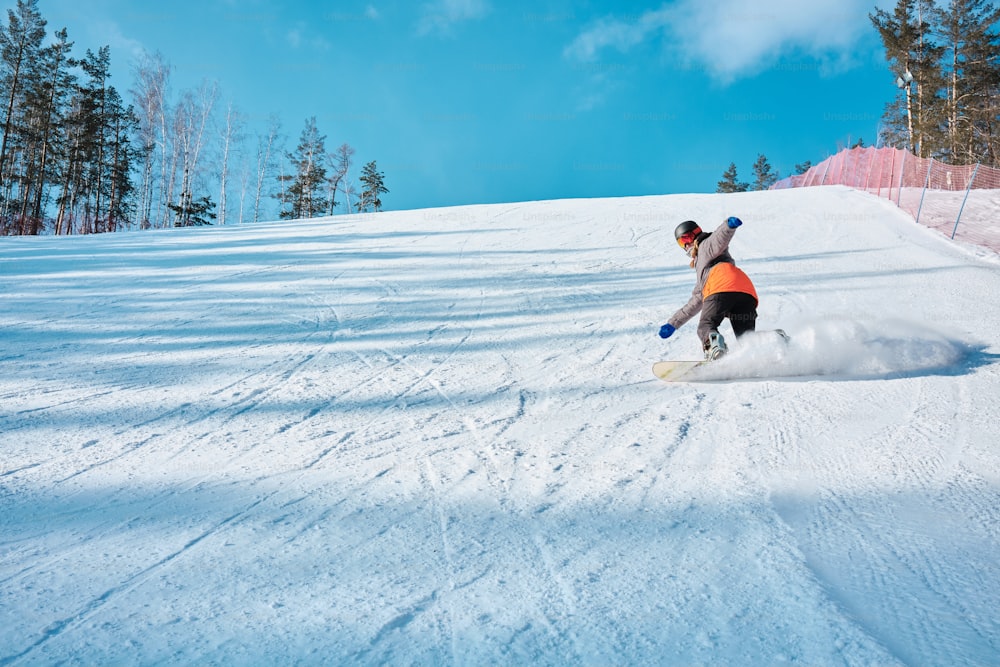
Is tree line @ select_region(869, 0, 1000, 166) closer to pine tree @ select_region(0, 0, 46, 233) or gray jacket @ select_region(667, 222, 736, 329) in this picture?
gray jacket @ select_region(667, 222, 736, 329)

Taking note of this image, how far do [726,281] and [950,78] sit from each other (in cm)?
3807

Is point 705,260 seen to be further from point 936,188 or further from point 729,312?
point 936,188

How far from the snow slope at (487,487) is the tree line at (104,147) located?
29.4 metres

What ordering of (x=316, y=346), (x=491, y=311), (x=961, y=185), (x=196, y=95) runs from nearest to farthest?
(x=316, y=346)
(x=491, y=311)
(x=961, y=185)
(x=196, y=95)

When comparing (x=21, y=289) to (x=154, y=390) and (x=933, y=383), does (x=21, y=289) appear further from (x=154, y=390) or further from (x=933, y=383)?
(x=933, y=383)

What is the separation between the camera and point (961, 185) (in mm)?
15141

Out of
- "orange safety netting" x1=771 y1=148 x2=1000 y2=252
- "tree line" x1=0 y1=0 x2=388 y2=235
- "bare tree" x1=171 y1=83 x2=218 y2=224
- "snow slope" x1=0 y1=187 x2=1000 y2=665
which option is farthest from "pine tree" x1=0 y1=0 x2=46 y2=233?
"orange safety netting" x1=771 y1=148 x2=1000 y2=252

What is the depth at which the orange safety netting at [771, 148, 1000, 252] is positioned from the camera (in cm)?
1167

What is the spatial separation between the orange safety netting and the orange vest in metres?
9.17

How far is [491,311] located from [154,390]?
12.8ft

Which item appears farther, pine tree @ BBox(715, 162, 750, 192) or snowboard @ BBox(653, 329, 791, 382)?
pine tree @ BBox(715, 162, 750, 192)

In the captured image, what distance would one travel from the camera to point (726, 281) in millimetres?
4617

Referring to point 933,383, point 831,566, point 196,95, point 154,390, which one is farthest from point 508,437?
point 196,95

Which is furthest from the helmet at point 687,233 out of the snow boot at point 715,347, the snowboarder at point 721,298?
the snow boot at point 715,347
